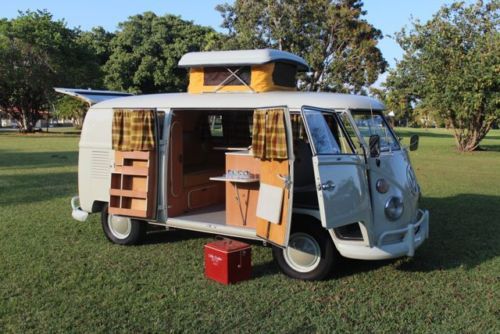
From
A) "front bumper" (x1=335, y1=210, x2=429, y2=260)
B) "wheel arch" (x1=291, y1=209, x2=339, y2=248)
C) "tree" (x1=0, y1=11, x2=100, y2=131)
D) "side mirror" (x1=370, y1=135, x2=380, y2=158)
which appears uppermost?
"tree" (x1=0, y1=11, x2=100, y2=131)

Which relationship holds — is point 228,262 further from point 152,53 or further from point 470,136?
point 152,53

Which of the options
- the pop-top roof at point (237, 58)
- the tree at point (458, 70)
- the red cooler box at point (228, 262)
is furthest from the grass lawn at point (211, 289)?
the tree at point (458, 70)

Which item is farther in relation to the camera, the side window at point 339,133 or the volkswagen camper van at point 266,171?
the side window at point 339,133

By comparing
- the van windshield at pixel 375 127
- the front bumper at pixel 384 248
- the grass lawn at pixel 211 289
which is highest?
the van windshield at pixel 375 127

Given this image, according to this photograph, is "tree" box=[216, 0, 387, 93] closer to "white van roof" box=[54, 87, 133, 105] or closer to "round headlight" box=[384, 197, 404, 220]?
"white van roof" box=[54, 87, 133, 105]

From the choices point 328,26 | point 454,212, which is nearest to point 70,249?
point 454,212

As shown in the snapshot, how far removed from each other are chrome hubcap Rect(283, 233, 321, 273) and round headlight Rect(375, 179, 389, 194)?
3.01ft

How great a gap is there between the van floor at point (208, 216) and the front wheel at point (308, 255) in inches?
41.3

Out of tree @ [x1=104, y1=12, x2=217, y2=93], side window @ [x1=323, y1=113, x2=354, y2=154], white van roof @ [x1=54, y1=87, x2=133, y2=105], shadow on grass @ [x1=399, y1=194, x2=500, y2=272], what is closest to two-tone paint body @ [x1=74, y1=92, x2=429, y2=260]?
side window @ [x1=323, y1=113, x2=354, y2=154]

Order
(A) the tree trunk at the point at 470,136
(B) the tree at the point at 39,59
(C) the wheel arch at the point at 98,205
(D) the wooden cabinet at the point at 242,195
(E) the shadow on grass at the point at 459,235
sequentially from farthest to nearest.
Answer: (B) the tree at the point at 39,59
(A) the tree trunk at the point at 470,136
(C) the wheel arch at the point at 98,205
(E) the shadow on grass at the point at 459,235
(D) the wooden cabinet at the point at 242,195

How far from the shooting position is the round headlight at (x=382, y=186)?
5590 mm

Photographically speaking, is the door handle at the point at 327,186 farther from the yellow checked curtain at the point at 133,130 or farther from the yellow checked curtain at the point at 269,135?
the yellow checked curtain at the point at 133,130

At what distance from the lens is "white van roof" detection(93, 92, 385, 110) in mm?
5812

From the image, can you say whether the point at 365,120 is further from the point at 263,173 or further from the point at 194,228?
the point at 194,228
